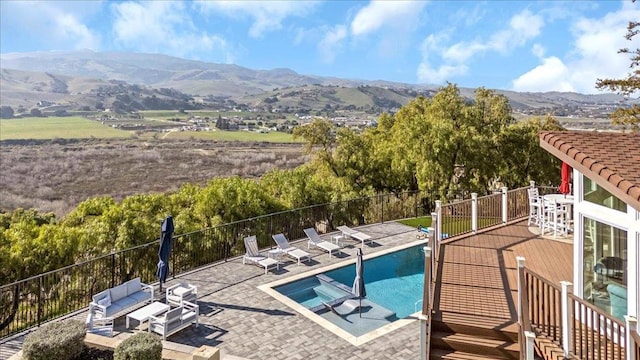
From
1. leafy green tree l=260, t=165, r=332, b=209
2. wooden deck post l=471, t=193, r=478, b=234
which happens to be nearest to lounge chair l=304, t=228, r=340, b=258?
wooden deck post l=471, t=193, r=478, b=234

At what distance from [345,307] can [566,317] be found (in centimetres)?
626

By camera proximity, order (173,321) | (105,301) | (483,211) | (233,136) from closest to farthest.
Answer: (173,321) → (105,301) → (483,211) → (233,136)

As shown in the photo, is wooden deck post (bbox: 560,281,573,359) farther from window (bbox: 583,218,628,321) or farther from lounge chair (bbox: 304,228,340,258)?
lounge chair (bbox: 304,228,340,258)

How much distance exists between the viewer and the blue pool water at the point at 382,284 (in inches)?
472

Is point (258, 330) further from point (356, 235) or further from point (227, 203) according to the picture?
point (227, 203)

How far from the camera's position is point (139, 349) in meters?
6.29

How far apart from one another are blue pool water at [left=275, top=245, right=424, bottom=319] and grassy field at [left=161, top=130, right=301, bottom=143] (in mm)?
75069

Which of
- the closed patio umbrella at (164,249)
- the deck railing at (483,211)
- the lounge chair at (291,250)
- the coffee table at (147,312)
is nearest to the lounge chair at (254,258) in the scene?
the lounge chair at (291,250)

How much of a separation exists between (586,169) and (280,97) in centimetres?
18384

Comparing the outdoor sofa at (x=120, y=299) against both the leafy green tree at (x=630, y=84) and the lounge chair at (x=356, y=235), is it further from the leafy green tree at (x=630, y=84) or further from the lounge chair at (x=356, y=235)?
the leafy green tree at (x=630, y=84)

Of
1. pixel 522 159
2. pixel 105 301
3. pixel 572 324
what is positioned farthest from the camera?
pixel 522 159

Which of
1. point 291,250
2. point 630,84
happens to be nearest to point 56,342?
point 291,250

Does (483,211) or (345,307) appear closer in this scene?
(345,307)

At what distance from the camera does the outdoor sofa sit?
30.3 ft
